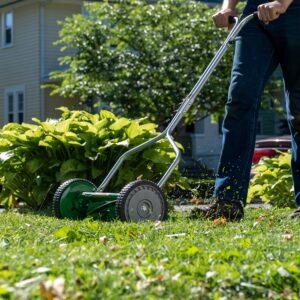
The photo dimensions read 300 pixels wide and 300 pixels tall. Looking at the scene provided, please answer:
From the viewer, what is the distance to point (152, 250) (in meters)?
3.40

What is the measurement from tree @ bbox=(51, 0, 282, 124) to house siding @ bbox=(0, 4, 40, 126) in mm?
5219

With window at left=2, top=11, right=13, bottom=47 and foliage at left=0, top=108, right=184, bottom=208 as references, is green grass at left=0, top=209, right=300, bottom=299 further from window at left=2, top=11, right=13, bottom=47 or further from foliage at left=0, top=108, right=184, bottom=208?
window at left=2, top=11, right=13, bottom=47

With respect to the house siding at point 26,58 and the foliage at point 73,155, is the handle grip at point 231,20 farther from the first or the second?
the house siding at point 26,58

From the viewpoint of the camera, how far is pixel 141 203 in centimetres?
496

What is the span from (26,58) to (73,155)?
1717 centimetres

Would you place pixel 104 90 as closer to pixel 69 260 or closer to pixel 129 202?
pixel 129 202

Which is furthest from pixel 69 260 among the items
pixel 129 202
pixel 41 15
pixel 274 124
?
pixel 274 124

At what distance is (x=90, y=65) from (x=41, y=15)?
5565mm

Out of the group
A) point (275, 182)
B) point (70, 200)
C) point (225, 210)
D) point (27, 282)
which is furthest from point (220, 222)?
point (275, 182)

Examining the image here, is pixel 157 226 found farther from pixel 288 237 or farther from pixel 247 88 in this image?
pixel 247 88

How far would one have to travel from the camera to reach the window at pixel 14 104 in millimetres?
23984

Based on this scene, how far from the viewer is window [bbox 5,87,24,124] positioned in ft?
78.7

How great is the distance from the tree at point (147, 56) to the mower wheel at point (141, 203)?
12232 mm

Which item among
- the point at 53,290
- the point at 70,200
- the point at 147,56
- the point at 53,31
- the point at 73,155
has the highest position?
the point at 53,31
